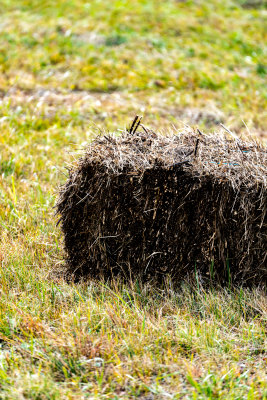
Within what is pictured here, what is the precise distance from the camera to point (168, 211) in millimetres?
3514

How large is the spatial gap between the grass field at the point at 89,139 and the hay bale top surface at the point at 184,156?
381 mm

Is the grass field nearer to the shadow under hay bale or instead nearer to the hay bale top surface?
the shadow under hay bale

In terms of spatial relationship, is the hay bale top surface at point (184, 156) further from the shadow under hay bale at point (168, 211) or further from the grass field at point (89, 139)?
the grass field at point (89, 139)

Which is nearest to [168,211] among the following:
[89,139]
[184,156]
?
[184,156]

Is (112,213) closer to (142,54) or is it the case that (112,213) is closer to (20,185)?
(20,185)

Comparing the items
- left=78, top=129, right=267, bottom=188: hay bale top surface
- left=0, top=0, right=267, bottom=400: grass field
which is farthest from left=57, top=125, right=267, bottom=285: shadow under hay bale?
left=0, top=0, right=267, bottom=400: grass field

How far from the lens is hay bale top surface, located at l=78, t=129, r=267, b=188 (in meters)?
3.43

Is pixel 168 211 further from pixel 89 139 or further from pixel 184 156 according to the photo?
pixel 89 139

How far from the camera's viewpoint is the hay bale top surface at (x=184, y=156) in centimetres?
343

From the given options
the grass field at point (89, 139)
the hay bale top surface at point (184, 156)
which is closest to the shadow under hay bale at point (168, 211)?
the hay bale top surface at point (184, 156)

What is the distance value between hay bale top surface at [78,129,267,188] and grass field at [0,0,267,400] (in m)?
0.38

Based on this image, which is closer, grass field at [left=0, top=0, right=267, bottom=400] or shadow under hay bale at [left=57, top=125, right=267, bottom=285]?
grass field at [left=0, top=0, right=267, bottom=400]

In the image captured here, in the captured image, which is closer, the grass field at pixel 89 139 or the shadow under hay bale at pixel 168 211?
the grass field at pixel 89 139

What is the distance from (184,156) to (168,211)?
46cm
